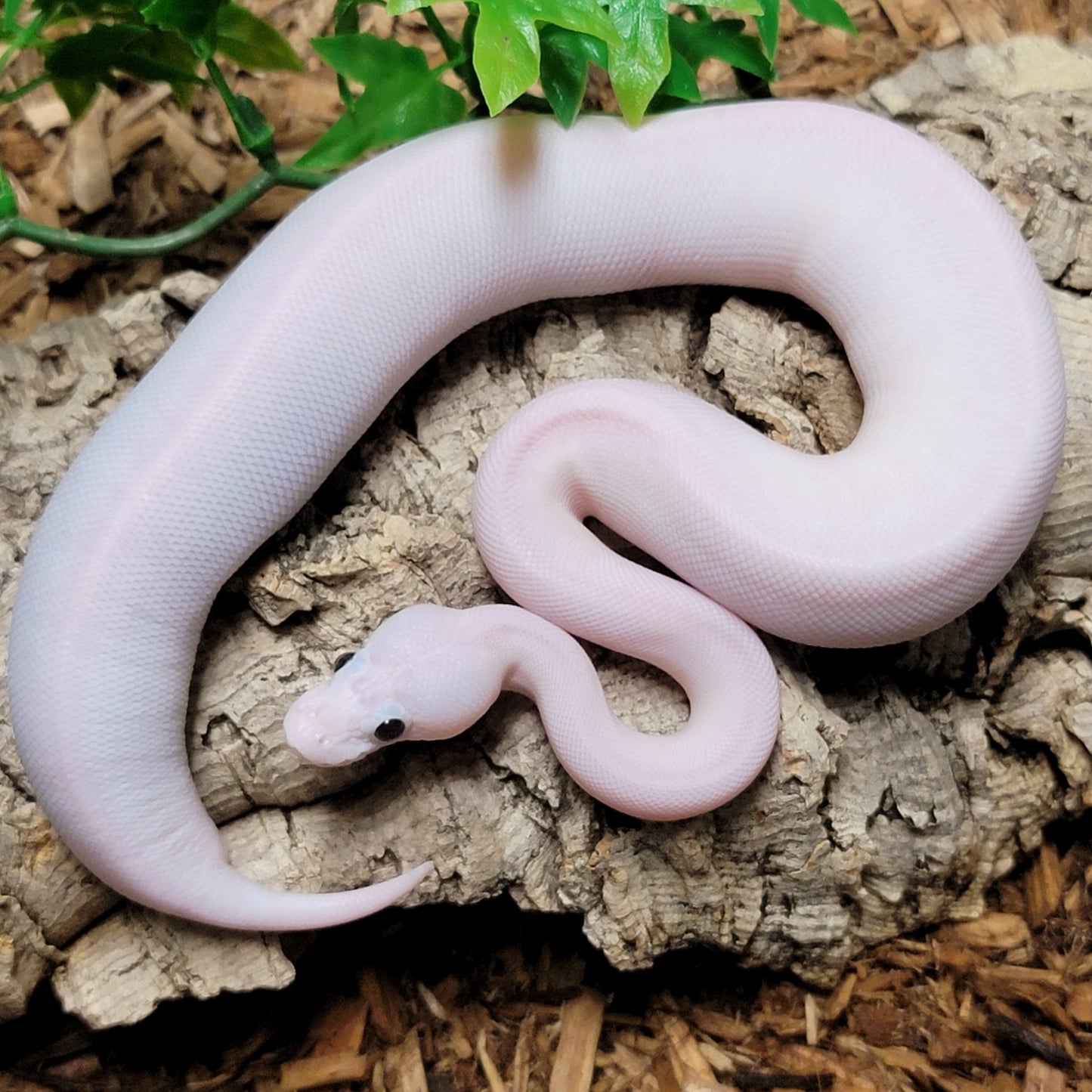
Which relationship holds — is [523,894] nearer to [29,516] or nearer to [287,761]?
[287,761]

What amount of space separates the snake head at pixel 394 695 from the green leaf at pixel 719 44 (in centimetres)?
137

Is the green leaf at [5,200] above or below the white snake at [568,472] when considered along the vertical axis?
above

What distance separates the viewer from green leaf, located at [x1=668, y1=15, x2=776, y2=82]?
2.26 metres

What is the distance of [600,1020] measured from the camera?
2289 mm

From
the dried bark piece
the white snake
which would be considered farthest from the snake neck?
the dried bark piece

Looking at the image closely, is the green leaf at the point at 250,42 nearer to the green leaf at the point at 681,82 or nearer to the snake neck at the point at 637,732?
the green leaf at the point at 681,82

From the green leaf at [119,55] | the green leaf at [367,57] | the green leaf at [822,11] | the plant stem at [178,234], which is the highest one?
the green leaf at [119,55]

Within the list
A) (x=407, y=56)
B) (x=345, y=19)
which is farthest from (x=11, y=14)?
(x=407, y=56)

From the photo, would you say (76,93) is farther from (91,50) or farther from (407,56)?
(407,56)

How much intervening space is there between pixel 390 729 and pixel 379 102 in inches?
52.5

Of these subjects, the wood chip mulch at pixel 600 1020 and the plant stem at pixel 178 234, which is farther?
the plant stem at pixel 178 234

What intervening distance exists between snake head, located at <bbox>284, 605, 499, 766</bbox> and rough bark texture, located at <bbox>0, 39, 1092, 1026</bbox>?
0.30ft

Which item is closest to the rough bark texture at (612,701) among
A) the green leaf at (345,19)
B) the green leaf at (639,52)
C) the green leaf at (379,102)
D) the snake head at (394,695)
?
the snake head at (394,695)

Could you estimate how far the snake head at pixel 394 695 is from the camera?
194 centimetres
